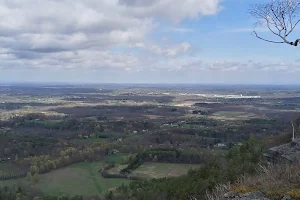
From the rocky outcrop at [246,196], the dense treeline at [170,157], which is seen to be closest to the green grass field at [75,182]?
the dense treeline at [170,157]

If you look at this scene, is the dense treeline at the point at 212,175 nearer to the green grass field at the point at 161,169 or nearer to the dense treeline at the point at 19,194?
the dense treeline at the point at 19,194

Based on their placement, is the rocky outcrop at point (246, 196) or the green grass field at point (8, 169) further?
the green grass field at point (8, 169)

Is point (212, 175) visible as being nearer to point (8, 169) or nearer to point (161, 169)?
point (161, 169)

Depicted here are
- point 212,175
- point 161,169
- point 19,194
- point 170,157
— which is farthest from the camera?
point 170,157

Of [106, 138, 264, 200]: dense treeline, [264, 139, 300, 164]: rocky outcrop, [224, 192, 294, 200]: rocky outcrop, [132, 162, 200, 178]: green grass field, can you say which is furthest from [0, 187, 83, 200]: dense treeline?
[224, 192, 294, 200]: rocky outcrop

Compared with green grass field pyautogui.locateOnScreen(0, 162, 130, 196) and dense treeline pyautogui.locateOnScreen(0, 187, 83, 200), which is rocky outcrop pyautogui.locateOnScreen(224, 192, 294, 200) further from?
green grass field pyautogui.locateOnScreen(0, 162, 130, 196)

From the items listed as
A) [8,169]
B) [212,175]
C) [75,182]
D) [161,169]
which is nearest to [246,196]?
[212,175]
